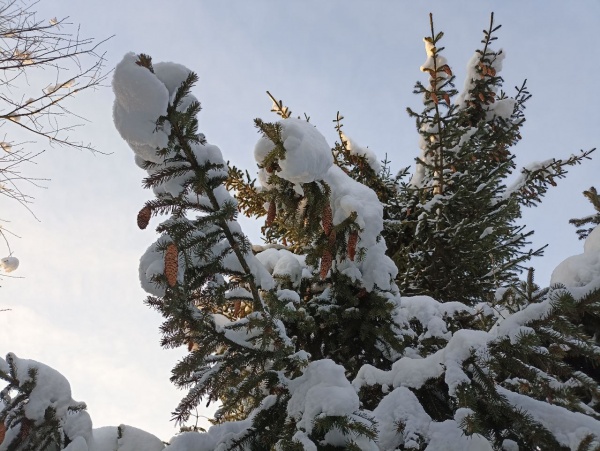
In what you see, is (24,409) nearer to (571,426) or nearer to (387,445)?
(387,445)

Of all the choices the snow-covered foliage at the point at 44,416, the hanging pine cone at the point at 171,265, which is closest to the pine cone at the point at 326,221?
the hanging pine cone at the point at 171,265

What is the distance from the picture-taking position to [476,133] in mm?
7484

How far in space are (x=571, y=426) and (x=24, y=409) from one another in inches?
121

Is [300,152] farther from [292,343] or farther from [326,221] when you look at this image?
[292,343]

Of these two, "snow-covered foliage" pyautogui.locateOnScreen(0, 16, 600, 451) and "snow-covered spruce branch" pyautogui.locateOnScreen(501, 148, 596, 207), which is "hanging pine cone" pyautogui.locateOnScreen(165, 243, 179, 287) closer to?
"snow-covered foliage" pyautogui.locateOnScreen(0, 16, 600, 451)

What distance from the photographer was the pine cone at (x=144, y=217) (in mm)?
2402

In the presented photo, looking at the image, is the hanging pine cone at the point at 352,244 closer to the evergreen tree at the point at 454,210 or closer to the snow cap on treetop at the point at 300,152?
the snow cap on treetop at the point at 300,152

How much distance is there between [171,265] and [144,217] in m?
0.35

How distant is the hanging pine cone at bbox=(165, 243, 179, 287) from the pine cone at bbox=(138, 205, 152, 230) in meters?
0.22

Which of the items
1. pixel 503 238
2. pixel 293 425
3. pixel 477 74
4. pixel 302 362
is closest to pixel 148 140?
pixel 302 362

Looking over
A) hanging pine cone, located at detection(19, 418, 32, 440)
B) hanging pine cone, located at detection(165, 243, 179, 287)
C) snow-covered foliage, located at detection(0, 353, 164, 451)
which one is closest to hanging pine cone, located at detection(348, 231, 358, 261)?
hanging pine cone, located at detection(165, 243, 179, 287)

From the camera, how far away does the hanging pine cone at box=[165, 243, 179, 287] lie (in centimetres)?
225

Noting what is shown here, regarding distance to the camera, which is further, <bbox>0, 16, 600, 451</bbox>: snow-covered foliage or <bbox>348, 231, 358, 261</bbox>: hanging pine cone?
<bbox>348, 231, 358, 261</bbox>: hanging pine cone

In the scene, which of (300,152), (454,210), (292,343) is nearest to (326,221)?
(300,152)
